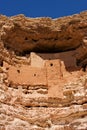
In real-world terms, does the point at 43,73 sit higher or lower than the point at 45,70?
lower

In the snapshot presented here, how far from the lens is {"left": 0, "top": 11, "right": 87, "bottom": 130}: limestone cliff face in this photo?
14.5m

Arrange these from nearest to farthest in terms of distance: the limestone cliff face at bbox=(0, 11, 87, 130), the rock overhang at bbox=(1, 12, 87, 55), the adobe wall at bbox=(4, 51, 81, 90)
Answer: the limestone cliff face at bbox=(0, 11, 87, 130), the adobe wall at bbox=(4, 51, 81, 90), the rock overhang at bbox=(1, 12, 87, 55)

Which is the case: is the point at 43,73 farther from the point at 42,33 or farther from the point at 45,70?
the point at 42,33

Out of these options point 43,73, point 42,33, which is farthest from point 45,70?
point 42,33

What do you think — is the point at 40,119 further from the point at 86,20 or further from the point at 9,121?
the point at 86,20

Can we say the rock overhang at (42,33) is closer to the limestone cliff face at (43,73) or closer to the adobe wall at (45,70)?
Result: the limestone cliff face at (43,73)

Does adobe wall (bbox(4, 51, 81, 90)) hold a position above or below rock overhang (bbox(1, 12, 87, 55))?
below

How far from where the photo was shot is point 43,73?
685 inches

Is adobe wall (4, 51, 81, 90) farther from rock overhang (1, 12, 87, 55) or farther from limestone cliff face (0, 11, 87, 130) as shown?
rock overhang (1, 12, 87, 55)

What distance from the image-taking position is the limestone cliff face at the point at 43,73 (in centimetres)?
1452

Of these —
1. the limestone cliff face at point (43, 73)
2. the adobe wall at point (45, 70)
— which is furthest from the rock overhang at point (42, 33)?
the adobe wall at point (45, 70)

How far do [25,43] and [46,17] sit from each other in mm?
1738

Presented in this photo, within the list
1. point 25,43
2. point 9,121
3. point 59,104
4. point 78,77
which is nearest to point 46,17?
point 25,43

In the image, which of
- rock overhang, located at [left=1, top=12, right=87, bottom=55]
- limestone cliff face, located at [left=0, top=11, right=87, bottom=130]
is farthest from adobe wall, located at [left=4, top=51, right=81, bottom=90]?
rock overhang, located at [left=1, top=12, right=87, bottom=55]
